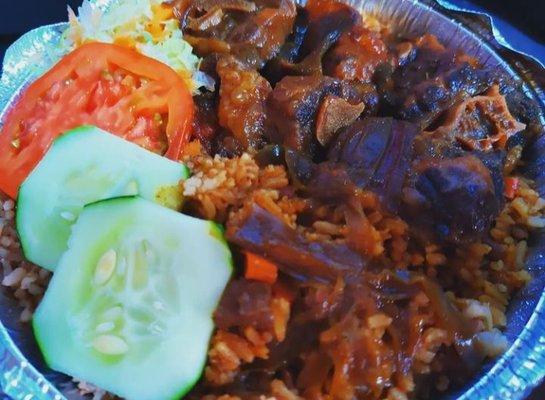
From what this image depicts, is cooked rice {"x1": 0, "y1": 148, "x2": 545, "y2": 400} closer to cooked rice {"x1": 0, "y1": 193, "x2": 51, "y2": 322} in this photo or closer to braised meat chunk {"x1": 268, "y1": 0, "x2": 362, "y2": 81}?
cooked rice {"x1": 0, "y1": 193, "x2": 51, "y2": 322}

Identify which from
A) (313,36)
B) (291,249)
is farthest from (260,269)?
(313,36)

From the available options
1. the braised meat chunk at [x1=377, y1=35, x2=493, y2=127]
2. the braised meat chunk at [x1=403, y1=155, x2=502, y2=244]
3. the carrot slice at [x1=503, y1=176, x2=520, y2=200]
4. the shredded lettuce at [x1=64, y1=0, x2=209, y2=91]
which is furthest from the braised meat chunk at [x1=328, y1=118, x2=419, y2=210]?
the shredded lettuce at [x1=64, y1=0, x2=209, y2=91]

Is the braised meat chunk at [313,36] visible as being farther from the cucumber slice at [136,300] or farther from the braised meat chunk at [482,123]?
the cucumber slice at [136,300]

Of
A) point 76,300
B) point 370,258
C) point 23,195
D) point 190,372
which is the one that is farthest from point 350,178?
point 23,195

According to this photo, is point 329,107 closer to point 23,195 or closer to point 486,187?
point 486,187

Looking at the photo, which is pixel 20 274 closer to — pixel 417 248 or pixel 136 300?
pixel 136 300

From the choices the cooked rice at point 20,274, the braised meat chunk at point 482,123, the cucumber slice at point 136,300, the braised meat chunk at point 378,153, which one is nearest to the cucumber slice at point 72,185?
the cooked rice at point 20,274
